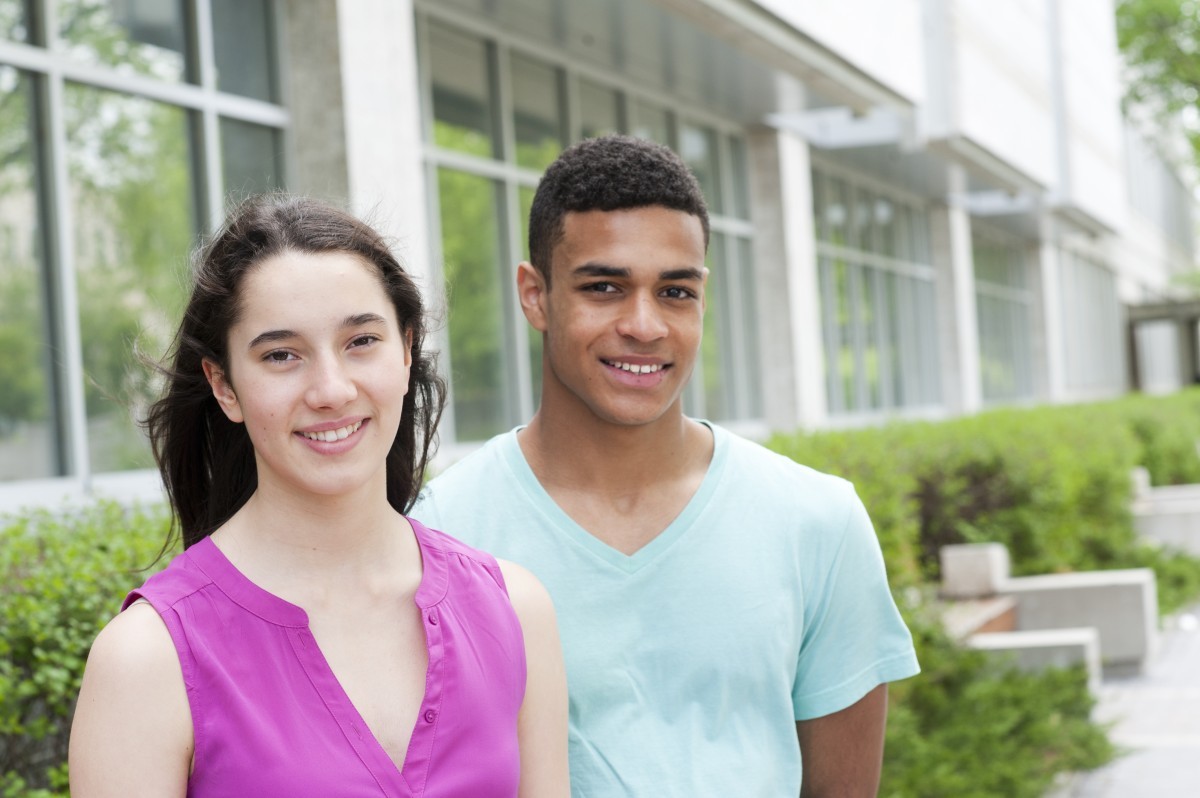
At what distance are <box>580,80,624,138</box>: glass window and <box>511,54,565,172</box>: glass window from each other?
0.34m

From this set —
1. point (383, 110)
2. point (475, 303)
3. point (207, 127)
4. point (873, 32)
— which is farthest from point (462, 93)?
point (873, 32)

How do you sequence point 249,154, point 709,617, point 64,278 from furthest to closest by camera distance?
point 249,154 < point 64,278 < point 709,617

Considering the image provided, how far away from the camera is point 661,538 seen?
7.79 feet

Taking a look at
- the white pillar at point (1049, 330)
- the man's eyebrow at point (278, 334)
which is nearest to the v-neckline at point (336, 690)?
the man's eyebrow at point (278, 334)

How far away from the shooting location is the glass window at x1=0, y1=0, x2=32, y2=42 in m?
6.80

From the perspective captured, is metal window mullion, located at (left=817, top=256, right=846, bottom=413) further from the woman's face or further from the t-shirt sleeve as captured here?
the woman's face

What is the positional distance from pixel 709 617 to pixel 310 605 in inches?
28.4

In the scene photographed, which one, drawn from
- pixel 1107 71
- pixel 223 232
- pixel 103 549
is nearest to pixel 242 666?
pixel 223 232

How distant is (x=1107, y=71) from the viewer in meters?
31.2

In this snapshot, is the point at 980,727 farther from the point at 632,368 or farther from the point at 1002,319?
the point at 1002,319

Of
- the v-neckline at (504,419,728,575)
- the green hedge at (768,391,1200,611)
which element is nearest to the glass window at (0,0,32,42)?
the green hedge at (768,391,1200,611)

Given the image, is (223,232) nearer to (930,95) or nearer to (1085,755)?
(1085,755)

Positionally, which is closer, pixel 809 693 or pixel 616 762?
pixel 616 762

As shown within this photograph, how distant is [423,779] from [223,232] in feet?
2.60
